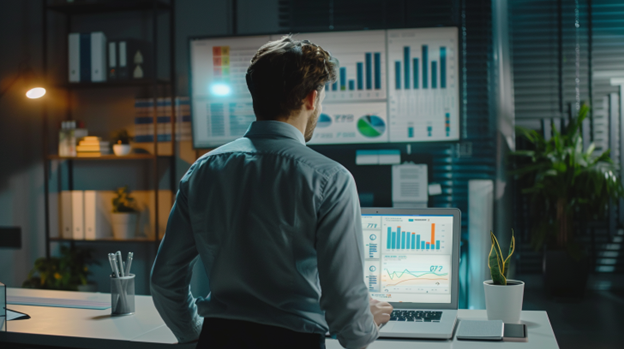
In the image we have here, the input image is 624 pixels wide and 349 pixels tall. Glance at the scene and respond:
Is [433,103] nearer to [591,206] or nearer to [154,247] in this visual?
[591,206]

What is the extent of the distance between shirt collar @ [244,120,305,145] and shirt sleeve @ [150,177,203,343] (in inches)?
7.6

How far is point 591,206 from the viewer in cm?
370

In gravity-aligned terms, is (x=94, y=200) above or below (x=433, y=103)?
below

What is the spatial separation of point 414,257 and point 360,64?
2101 millimetres

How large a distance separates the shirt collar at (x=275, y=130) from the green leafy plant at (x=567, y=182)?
297 centimetres

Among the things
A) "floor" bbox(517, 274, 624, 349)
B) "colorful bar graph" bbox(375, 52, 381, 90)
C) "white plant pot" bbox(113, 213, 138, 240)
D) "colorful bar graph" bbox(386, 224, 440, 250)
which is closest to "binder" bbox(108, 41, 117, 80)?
"white plant pot" bbox(113, 213, 138, 240)

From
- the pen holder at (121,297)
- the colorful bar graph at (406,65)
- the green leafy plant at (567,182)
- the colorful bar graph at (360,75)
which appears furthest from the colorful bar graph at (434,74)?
the pen holder at (121,297)

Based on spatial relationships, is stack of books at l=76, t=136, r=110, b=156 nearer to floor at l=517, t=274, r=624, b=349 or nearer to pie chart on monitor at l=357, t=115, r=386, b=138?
pie chart on monitor at l=357, t=115, r=386, b=138

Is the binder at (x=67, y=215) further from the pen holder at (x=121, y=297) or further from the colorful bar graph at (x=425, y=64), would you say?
the colorful bar graph at (x=425, y=64)

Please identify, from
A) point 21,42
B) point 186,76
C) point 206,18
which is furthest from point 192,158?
point 21,42

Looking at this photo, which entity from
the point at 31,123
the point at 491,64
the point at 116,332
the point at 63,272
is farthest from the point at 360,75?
the point at 31,123

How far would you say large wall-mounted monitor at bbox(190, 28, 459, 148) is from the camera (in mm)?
3467

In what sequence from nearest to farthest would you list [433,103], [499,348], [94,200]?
[499,348], [433,103], [94,200]

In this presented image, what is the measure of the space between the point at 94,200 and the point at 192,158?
734mm
